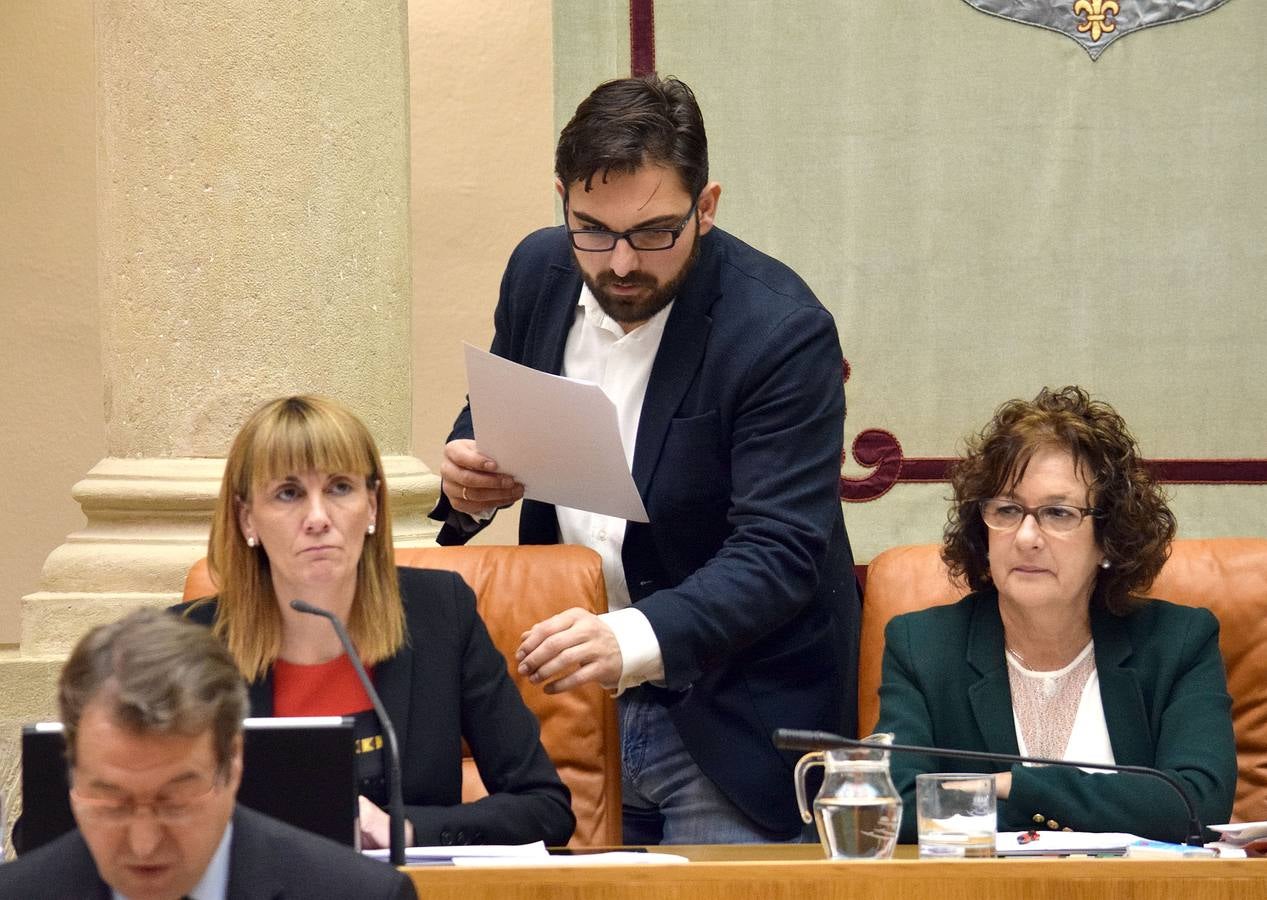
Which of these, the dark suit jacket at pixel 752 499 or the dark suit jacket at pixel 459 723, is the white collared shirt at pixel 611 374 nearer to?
the dark suit jacket at pixel 752 499

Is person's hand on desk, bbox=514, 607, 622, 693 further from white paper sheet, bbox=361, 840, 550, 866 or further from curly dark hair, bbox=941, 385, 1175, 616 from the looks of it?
curly dark hair, bbox=941, 385, 1175, 616

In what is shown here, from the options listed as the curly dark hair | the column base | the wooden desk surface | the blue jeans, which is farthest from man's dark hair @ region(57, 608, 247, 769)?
the column base

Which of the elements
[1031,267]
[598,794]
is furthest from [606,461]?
[1031,267]

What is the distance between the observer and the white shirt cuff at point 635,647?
8.42ft

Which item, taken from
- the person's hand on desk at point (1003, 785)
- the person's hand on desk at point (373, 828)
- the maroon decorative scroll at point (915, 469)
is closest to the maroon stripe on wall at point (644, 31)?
the maroon decorative scroll at point (915, 469)

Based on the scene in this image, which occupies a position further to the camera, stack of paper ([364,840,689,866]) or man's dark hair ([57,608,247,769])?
stack of paper ([364,840,689,866])

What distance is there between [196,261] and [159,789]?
7.35ft

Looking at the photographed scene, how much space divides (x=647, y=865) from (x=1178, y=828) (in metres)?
1.00

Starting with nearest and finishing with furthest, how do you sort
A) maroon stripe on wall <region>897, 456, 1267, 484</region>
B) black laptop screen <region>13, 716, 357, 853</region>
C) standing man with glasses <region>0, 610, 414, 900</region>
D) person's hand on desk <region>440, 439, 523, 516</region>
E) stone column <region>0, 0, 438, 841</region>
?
standing man with glasses <region>0, 610, 414, 900</region>, black laptop screen <region>13, 716, 357, 853</region>, person's hand on desk <region>440, 439, 523, 516</region>, stone column <region>0, 0, 438, 841</region>, maroon stripe on wall <region>897, 456, 1267, 484</region>

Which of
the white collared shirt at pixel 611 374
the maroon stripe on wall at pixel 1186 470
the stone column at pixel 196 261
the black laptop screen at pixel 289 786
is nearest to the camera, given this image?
the black laptop screen at pixel 289 786

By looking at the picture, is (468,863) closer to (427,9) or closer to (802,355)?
(802,355)

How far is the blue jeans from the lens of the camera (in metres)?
2.86

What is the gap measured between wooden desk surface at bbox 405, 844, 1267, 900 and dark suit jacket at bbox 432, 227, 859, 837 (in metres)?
0.81

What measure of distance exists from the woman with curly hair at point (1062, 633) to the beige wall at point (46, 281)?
3.32 meters
